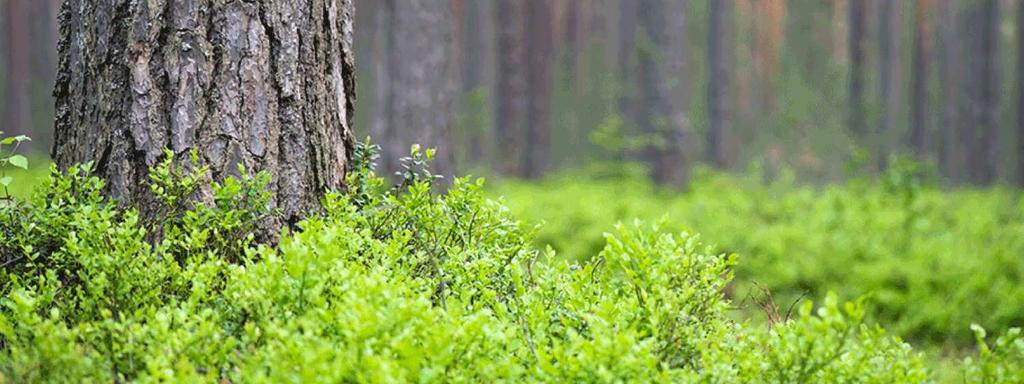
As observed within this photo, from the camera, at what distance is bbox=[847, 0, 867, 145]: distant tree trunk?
19.4 m

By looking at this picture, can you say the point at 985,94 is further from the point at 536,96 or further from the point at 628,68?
the point at 536,96

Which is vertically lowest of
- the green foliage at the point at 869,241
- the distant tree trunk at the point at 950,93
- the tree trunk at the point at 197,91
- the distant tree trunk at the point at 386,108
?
the distant tree trunk at the point at 950,93

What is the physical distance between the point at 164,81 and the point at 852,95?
1904 centimetres

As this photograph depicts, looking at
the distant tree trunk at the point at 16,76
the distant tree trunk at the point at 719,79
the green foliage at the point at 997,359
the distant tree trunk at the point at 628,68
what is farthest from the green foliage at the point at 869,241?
the distant tree trunk at the point at 16,76

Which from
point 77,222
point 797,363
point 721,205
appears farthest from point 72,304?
point 721,205

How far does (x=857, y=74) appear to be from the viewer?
2023 cm

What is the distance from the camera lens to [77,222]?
2564 mm

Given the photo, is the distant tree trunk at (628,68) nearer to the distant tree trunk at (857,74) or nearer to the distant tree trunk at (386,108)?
the distant tree trunk at (857,74)

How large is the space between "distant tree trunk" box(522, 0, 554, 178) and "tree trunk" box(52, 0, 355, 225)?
653 inches

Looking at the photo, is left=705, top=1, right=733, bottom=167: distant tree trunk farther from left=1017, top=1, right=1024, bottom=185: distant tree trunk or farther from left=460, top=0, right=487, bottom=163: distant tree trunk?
left=460, top=0, right=487, bottom=163: distant tree trunk

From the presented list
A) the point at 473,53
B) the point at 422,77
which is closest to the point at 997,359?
the point at 422,77

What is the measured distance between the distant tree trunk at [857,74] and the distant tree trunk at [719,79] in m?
2.72

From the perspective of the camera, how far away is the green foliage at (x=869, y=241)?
7.16 metres

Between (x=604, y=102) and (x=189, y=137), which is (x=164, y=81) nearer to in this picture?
(x=189, y=137)
